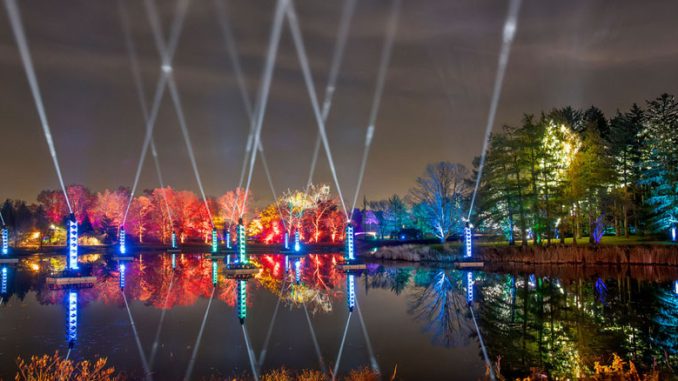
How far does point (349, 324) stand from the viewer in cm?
1648

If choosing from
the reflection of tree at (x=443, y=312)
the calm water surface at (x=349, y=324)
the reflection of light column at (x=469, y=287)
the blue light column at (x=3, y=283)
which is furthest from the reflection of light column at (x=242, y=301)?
the blue light column at (x=3, y=283)

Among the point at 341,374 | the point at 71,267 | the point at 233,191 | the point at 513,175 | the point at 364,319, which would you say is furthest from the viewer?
the point at 233,191

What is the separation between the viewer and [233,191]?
95.9 meters

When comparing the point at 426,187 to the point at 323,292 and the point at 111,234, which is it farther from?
the point at 111,234

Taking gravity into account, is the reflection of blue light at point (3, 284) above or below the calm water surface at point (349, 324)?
above

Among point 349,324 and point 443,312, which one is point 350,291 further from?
point 349,324

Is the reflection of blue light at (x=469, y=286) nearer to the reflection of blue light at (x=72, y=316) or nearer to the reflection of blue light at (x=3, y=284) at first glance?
the reflection of blue light at (x=72, y=316)

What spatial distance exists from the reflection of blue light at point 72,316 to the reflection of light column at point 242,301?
4961 millimetres

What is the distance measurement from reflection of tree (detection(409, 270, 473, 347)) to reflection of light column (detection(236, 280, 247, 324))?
6.14 metres

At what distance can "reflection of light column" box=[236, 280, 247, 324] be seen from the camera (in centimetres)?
1805

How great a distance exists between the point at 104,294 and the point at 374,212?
10109cm

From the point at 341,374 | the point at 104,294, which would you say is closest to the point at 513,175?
the point at 104,294

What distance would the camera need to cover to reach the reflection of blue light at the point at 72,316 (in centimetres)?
1488

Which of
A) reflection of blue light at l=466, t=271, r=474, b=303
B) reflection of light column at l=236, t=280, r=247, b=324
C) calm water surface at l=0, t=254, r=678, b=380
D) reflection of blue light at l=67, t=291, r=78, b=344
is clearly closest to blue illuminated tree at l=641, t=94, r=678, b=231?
calm water surface at l=0, t=254, r=678, b=380
